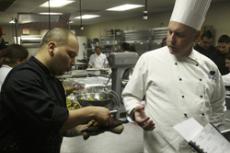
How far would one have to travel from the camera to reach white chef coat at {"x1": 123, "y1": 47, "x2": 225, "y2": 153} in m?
1.44

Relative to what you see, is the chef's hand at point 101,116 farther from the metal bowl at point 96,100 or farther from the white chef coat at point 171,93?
the metal bowl at point 96,100

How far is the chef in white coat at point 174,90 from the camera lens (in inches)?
56.8

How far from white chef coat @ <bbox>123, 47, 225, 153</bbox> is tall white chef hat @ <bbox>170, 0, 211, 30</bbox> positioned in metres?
0.16

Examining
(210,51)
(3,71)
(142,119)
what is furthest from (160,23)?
(142,119)

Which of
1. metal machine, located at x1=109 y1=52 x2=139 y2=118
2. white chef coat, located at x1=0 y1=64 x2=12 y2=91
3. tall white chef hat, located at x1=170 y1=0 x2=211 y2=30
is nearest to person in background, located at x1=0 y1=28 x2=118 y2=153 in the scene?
tall white chef hat, located at x1=170 y1=0 x2=211 y2=30

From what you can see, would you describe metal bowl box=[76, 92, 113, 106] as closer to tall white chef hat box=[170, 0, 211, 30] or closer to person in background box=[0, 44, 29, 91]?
tall white chef hat box=[170, 0, 211, 30]

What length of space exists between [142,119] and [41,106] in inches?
18.8

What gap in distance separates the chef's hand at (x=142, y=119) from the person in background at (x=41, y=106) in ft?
0.47

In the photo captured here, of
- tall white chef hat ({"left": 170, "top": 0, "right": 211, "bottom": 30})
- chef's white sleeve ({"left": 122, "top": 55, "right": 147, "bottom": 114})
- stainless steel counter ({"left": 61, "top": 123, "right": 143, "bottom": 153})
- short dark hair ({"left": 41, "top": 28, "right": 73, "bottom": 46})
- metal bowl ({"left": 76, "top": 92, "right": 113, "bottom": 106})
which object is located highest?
tall white chef hat ({"left": 170, "top": 0, "right": 211, "bottom": 30})

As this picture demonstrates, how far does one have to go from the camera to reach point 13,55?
9.78 feet

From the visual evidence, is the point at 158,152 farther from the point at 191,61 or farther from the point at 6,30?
the point at 6,30

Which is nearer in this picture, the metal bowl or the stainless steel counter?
the stainless steel counter

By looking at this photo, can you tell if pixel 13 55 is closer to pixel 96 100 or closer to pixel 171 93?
pixel 96 100

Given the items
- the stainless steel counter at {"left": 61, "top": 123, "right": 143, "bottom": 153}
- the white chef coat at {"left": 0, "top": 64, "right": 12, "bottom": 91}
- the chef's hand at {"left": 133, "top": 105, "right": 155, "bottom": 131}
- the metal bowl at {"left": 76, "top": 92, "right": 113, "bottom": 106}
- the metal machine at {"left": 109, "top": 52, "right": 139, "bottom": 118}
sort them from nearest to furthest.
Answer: the chef's hand at {"left": 133, "top": 105, "right": 155, "bottom": 131} → the stainless steel counter at {"left": 61, "top": 123, "right": 143, "bottom": 153} → the metal bowl at {"left": 76, "top": 92, "right": 113, "bottom": 106} → the metal machine at {"left": 109, "top": 52, "right": 139, "bottom": 118} → the white chef coat at {"left": 0, "top": 64, "right": 12, "bottom": 91}
